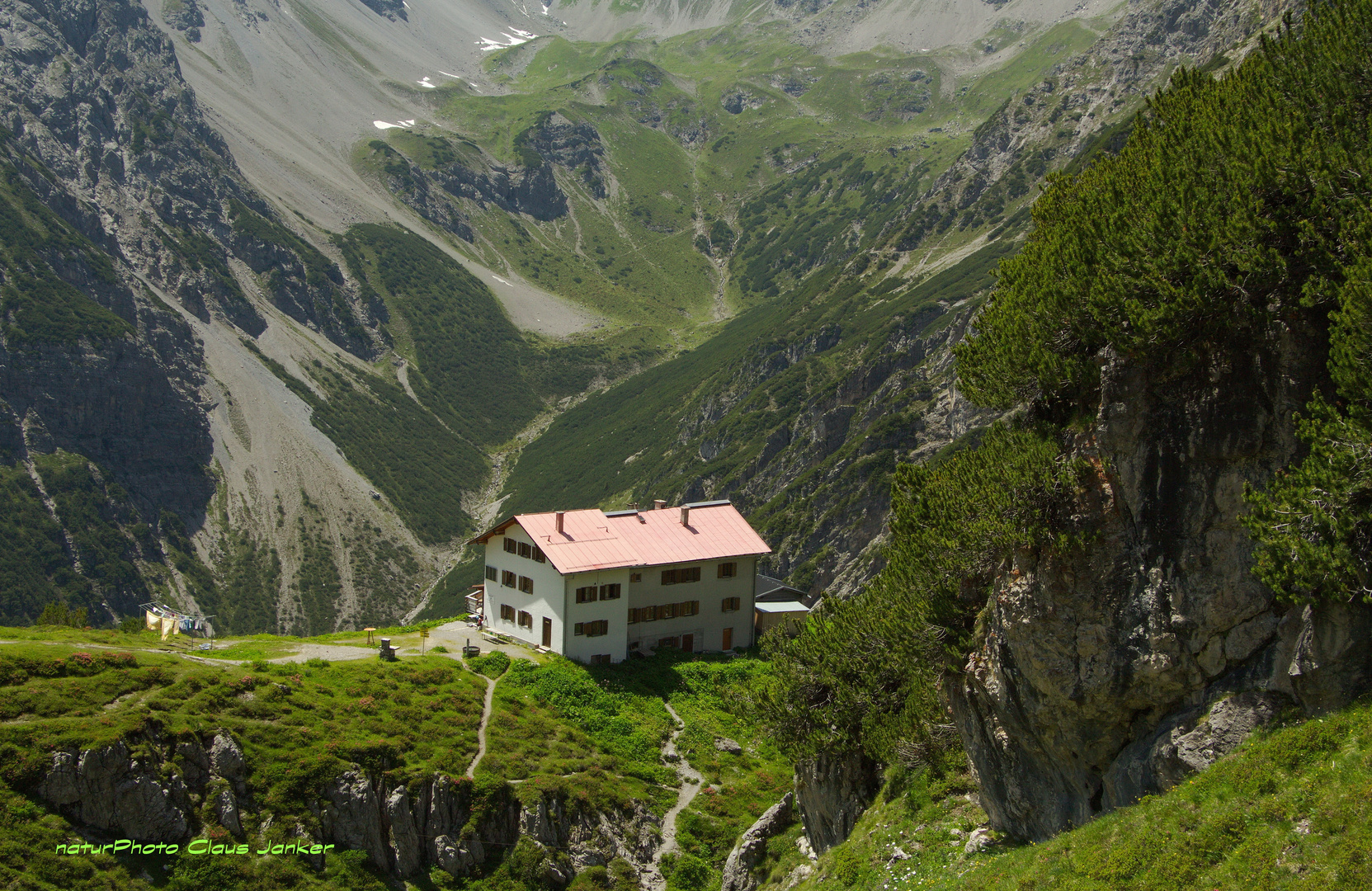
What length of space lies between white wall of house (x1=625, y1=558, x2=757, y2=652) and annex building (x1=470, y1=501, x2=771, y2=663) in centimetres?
6

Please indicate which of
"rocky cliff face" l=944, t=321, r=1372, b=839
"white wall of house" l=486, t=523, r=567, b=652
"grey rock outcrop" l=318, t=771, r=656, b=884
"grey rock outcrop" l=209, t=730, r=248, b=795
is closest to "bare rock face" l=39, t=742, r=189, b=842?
"grey rock outcrop" l=209, t=730, r=248, b=795

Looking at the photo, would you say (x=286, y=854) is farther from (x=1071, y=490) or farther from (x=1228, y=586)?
(x=1228, y=586)

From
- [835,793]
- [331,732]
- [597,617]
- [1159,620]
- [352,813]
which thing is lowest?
[352,813]

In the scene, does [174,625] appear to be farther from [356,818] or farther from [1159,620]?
[1159,620]

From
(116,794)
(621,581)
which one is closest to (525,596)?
(621,581)

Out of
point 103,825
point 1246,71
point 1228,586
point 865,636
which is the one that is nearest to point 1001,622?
point 1228,586

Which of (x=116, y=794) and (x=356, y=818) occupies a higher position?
(x=116, y=794)

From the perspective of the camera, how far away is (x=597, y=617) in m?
63.5

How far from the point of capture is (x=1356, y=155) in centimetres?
2303

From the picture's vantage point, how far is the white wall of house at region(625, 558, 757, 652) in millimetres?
66438

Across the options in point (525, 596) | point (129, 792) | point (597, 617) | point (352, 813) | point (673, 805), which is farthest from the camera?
point (525, 596)

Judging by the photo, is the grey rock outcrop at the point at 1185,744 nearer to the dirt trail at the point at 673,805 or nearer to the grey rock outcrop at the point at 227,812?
the dirt trail at the point at 673,805

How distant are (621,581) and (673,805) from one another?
16115mm

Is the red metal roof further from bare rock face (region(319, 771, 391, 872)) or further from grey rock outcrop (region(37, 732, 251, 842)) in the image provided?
grey rock outcrop (region(37, 732, 251, 842))
